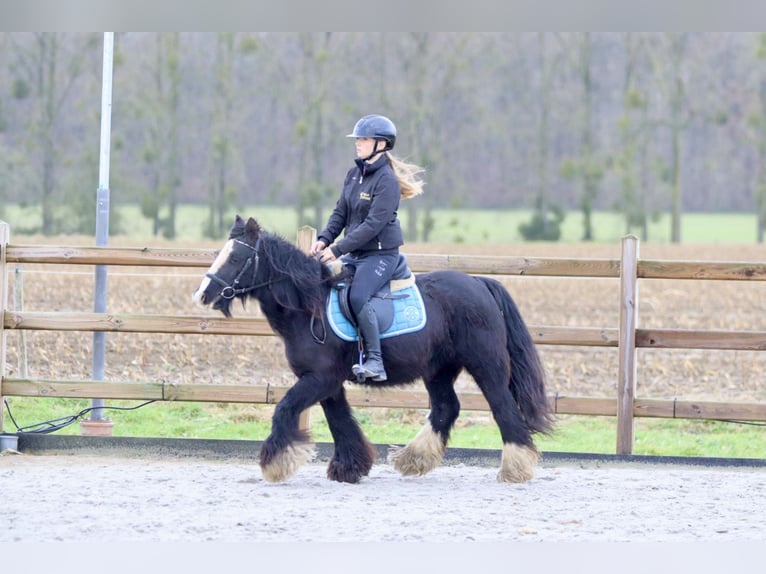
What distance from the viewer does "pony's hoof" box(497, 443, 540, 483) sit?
7.14 m

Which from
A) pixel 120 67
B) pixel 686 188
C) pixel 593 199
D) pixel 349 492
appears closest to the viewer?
pixel 349 492

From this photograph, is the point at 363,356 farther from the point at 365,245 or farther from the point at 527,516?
the point at 527,516

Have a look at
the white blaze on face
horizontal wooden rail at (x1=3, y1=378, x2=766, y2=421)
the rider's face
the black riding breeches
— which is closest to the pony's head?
the white blaze on face

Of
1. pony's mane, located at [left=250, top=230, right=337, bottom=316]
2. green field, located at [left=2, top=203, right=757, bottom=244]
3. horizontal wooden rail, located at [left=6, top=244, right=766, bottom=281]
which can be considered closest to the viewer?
pony's mane, located at [left=250, top=230, right=337, bottom=316]

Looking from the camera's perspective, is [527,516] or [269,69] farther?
[269,69]

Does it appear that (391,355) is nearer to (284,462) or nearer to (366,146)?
(284,462)

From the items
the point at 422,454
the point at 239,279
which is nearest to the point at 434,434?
the point at 422,454

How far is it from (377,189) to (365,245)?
1.24 feet

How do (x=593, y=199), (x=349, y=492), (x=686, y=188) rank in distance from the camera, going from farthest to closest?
(x=686, y=188)
(x=593, y=199)
(x=349, y=492)

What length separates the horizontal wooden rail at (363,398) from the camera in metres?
8.00

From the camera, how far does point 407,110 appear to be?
46.9m

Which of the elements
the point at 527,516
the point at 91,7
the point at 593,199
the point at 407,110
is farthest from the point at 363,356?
the point at 593,199

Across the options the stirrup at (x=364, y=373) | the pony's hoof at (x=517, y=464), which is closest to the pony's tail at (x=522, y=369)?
the pony's hoof at (x=517, y=464)

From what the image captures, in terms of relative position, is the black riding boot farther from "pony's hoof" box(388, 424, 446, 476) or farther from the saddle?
"pony's hoof" box(388, 424, 446, 476)
